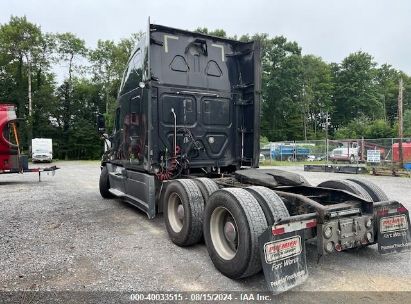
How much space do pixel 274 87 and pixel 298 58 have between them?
6.02 m

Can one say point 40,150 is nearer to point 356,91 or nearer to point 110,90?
point 110,90

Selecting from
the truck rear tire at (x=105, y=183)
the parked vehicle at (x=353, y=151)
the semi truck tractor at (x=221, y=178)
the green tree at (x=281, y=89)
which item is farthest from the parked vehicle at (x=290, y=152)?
the semi truck tractor at (x=221, y=178)

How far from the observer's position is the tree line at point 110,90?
138 ft

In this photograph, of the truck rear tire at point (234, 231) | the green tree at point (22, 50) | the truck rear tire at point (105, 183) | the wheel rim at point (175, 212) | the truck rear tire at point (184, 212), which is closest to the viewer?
the truck rear tire at point (234, 231)

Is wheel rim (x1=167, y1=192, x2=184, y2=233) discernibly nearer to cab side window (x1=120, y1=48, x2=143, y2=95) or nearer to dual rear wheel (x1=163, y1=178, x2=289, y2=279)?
dual rear wheel (x1=163, y1=178, x2=289, y2=279)

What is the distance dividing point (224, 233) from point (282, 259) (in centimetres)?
93

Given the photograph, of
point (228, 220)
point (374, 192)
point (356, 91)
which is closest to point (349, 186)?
point (374, 192)

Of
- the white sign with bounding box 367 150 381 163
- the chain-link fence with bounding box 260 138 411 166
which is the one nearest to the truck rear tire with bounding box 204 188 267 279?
the chain-link fence with bounding box 260 138 411 166

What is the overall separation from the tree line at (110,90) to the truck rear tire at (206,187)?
935 inches

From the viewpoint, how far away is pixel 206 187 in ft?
16.3

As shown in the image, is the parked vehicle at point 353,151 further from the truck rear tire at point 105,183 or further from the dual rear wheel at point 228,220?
the dual rear wheel at point 228,220

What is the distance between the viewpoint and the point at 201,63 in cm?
664

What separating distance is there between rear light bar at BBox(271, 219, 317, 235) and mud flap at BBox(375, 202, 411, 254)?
960 millimetres

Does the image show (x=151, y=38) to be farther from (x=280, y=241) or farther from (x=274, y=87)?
(x=274, y=87)
